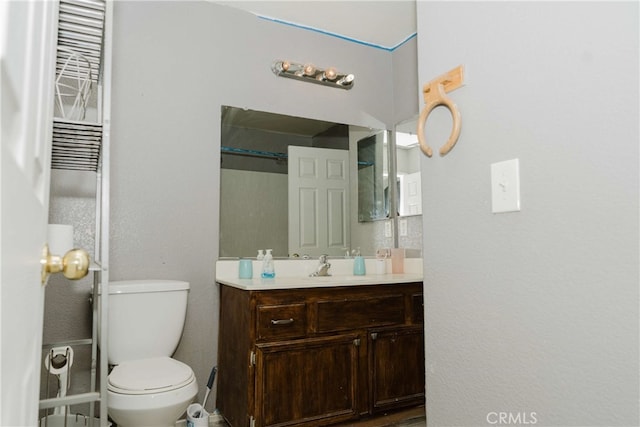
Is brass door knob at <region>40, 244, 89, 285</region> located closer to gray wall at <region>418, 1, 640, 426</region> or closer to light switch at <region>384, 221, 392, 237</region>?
gray wall at <region>418, 1, 640, 426</region>

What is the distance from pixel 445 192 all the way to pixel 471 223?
0.39 ft

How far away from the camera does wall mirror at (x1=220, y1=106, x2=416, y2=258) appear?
101 inches

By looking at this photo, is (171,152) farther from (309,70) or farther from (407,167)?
(407,167)

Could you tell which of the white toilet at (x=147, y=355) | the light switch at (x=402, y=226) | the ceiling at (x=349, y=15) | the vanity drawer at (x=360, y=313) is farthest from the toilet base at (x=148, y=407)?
the ceiling at (x=349, y=15)

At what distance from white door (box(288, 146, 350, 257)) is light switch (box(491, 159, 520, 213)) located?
1874 mm

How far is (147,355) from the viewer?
207 cm

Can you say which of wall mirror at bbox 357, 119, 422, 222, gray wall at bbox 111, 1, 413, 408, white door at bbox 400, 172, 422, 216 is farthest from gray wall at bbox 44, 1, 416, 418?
white door at bbox 400, 172, 422, 216

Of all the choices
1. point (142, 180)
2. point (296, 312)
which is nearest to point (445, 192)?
point (296, 312)

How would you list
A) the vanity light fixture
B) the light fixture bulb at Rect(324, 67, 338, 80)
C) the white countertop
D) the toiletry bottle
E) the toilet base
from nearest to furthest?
1. the toilet base
2. the white countertop
3. the toiletry bottle
4. the vanity light fixture
5. the light fixture bulb at Rect(324, 67, 338, 80)

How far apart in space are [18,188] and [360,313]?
208 centimetres

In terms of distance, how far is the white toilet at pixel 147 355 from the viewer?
1.70 m

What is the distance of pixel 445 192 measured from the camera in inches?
43.8

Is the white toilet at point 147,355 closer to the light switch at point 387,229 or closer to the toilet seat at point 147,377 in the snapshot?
the toilet seat at point 147,377
